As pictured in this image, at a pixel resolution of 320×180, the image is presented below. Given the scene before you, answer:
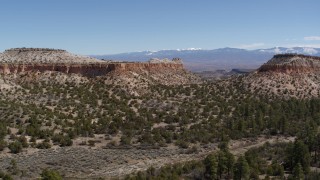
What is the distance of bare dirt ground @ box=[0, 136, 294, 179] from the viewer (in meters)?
38.3

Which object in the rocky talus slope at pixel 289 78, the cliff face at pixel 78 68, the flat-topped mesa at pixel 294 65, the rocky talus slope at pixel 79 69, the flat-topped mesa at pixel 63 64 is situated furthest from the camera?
the flat-topped mesa at pixel 294 65

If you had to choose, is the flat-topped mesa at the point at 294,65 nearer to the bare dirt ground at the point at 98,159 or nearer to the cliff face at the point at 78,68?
the cliff face at the point at 78,68

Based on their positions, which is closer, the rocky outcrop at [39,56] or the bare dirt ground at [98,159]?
the bare dirt ground at [98,159]

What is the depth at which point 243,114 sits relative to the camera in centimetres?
6378

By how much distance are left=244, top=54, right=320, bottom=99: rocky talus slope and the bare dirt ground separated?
33.2 meters

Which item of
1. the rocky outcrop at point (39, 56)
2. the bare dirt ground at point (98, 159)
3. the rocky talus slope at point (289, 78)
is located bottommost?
the bare dirt ground at point (98, 159)

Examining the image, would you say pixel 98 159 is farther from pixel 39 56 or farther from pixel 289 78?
pixel 39 56

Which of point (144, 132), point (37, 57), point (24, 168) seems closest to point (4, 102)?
point (144, 132)

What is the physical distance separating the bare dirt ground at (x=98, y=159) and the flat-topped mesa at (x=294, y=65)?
135ft

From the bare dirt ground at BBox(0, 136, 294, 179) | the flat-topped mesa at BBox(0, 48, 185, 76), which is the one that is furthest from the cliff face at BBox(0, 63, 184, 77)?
the bare dirt ground at BBox(0, 136, 294, 179)

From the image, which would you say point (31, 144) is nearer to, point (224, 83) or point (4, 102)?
point (4, 102)

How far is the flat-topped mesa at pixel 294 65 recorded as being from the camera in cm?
8575

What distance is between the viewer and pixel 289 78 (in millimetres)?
83312

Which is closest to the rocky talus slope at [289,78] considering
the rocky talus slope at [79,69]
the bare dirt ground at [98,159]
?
the rocky talus slope at [79,69]
